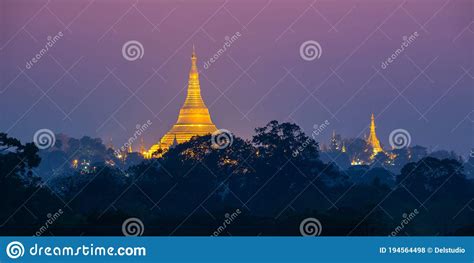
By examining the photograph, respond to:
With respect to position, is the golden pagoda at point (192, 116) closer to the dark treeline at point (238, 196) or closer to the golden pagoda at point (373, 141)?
the golden pagoda at point (373, 141)

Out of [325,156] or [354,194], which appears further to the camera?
[325,156]

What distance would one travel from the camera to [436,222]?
50.1m

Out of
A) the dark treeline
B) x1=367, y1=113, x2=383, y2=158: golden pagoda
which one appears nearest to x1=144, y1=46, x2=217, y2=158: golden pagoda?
x1=367, y1=113, x2=383, y2=158: golden pagoda

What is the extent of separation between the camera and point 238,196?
2441 inches

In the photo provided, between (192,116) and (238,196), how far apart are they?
49888 millimetres

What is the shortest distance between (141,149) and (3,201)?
255 ft

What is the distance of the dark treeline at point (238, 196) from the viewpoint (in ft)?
146

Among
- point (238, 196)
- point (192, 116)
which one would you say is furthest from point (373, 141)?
point (238, 196)

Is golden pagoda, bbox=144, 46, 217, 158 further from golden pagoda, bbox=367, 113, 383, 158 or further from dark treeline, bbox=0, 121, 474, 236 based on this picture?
dark treeline, bbox=0, 121, 474, 236

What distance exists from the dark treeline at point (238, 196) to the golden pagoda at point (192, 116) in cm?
3229

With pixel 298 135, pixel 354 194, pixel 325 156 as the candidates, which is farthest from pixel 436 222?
pixel 325 156

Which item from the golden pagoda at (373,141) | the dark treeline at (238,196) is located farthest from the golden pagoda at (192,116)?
the dark treeline at (238,196)

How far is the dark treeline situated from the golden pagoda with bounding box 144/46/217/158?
32285 millimetres
